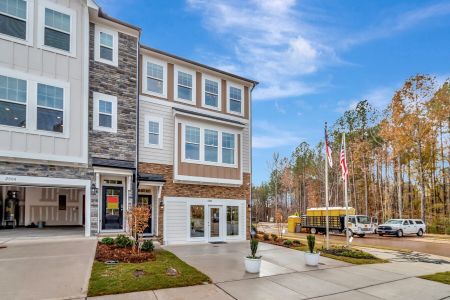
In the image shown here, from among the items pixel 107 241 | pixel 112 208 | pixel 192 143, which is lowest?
pixel 107 241

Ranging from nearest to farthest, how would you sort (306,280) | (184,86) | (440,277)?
(306,280) < (440,277) < (184,86)

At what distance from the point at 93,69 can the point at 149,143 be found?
14.3 feet

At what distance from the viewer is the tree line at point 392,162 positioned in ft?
103

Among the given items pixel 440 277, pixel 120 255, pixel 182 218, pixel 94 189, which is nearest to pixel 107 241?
pixel 120 255

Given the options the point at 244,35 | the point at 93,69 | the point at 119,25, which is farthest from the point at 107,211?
the point at 244,35

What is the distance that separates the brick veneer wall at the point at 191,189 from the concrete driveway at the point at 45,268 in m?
4.92

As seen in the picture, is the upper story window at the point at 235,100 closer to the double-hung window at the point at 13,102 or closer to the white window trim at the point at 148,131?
the white window trim at the point at 148,131

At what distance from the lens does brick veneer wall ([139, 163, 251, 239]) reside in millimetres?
16448

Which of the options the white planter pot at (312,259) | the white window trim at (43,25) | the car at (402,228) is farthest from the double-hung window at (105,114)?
Result: the car at (402,228)

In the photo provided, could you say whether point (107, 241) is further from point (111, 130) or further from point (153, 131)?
point (153, 131)

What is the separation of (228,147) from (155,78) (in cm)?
572

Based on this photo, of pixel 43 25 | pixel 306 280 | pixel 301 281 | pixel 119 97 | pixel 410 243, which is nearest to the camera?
pixel 301 281

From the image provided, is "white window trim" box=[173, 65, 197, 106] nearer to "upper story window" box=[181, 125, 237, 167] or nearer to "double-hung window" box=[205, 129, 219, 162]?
"upper story window" box=[181, 125, 237, 167]

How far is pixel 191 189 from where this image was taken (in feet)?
58.1
